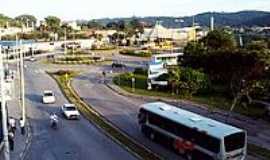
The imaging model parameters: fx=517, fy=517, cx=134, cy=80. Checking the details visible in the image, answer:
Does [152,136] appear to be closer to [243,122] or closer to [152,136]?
[152,136]

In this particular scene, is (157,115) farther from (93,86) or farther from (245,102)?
(93,86)

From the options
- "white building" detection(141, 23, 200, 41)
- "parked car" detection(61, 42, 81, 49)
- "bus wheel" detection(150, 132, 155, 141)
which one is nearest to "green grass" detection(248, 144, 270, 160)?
"bus wheel" detection(150, 132, 155, 141)

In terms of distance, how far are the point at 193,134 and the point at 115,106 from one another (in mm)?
17815

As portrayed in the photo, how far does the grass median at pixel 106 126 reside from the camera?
2725 cm

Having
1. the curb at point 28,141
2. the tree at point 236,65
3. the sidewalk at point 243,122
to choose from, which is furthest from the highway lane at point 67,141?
the tree at point 236,65

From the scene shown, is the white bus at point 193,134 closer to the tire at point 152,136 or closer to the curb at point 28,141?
the tire at point 152,136

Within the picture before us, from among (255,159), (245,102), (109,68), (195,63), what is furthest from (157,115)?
(109,68)

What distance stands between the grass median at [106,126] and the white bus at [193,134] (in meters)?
1.41

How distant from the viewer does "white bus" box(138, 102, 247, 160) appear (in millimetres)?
24014

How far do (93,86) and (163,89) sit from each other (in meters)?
8.60

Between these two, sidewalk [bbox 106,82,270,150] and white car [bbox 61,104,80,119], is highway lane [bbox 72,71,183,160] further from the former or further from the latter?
sidewalk [bbox 106,82,270,150]

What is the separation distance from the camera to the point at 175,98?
155ft

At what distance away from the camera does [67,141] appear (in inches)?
1225

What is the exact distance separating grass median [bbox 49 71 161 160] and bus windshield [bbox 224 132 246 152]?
149 inches
